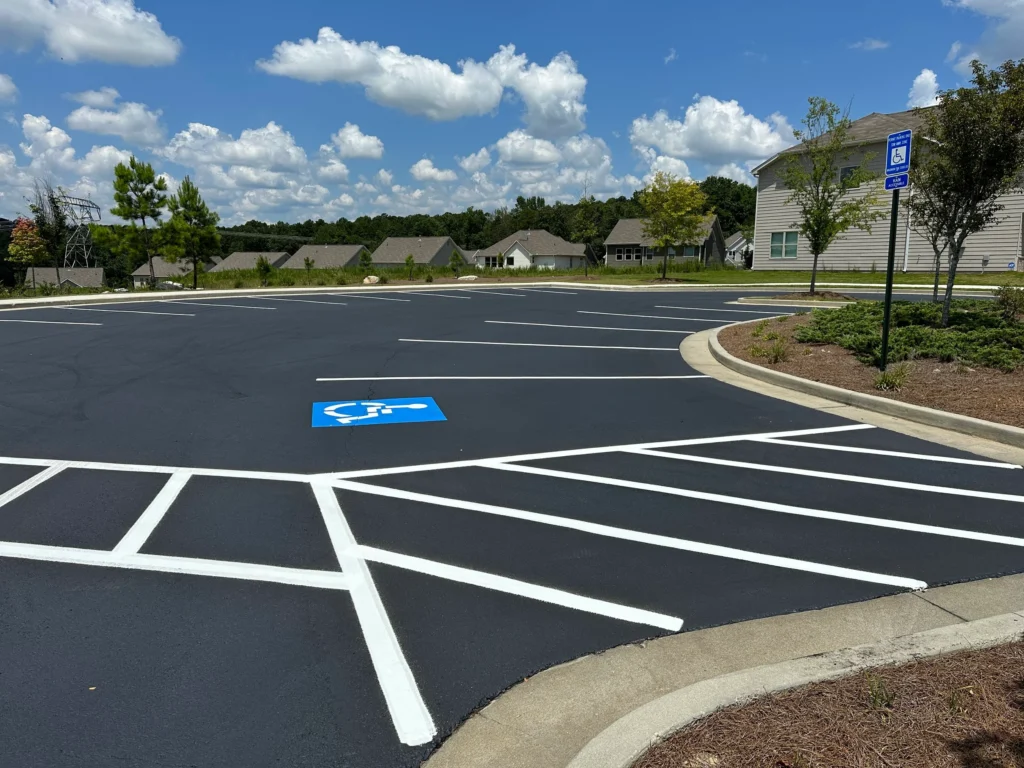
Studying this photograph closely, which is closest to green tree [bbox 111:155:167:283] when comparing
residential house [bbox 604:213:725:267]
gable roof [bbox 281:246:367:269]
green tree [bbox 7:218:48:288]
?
green tree [bbox 7:218:48:288]

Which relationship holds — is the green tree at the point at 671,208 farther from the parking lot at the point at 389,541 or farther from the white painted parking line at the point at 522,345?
the parking lot at the point at 389,541

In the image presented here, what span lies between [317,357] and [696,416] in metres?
7.31

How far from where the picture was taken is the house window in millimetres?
39438

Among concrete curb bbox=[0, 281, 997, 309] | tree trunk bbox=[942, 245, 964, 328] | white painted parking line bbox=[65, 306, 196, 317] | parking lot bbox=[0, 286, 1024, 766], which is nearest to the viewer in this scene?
parking lot bbox=[0, 286, 1024, 766]

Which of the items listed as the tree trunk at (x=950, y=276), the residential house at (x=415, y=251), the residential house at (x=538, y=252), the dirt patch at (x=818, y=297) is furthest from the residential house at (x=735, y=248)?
the tree trunk at (x=950, y=276)

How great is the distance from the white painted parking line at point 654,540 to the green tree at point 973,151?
8610mm

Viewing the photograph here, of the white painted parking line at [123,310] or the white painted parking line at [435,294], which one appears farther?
the white painted parking line at [435,294]

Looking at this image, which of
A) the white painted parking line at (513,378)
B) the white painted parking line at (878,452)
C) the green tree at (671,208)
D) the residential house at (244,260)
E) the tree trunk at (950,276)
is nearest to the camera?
the white painted parking line at (878,452)

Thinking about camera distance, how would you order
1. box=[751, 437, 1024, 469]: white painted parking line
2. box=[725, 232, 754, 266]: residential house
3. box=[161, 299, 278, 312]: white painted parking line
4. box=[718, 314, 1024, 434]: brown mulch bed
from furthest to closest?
box=[725, 232, 754, 266]: residential house < box=[161, 299, 278, 312]: white painted parking line < box=[718, 314, 1024, 434]: brown mulch bed < box=[751, 437, 1024, 469]: white painted parking line

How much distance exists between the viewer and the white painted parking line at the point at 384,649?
10.1 feet

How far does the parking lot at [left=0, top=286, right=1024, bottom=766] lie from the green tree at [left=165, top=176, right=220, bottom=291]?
2705 cm

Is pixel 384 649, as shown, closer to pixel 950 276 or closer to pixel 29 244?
pixel 950 276

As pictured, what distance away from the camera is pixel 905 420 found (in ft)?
27.4

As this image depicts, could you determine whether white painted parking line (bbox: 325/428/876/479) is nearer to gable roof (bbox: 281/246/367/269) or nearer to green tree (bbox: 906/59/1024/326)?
green tree (bbox: 906/59/1024/326)
